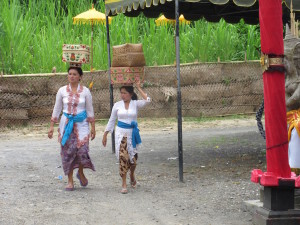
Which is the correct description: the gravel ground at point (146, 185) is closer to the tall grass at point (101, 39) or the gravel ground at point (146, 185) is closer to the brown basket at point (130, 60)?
the brown basket at point (130, 60)

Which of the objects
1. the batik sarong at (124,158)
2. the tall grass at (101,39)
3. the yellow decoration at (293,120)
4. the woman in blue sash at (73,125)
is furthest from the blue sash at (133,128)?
the tall grass at (101,39)

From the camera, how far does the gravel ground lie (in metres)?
6.62

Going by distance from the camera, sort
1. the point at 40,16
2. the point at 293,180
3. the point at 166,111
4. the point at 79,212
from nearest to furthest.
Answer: the point at 293,180 → the point at 79,212 → the point at 166,111 → the point at 40,16

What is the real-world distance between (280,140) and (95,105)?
33.5ft

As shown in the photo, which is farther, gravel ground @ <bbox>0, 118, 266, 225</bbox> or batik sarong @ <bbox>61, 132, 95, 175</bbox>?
batik sarong @ <bbox>61, 132, 95, 175</bbox>

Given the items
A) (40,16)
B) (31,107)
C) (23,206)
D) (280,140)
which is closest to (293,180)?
(280,140)

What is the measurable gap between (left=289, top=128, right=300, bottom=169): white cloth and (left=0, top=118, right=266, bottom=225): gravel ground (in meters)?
0.76

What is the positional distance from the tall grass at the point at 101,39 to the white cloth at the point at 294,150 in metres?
10.7

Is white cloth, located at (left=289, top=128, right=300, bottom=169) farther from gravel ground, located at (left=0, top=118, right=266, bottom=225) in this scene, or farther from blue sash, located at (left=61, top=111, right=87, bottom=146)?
blue sash, located at (left=61, top=111, right=87, bottom=146)

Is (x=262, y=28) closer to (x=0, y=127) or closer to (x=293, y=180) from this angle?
(x=293, y=180)

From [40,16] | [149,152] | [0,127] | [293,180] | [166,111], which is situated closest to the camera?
Result: [293,180]

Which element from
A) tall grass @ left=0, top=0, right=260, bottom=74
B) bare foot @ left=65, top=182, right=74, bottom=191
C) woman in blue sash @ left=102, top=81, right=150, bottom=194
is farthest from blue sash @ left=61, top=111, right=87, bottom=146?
tall grass @ left=0, top=0, right=260, bottom=74

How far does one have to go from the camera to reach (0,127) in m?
14.5

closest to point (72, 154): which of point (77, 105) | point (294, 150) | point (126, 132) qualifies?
point (77, 105)
